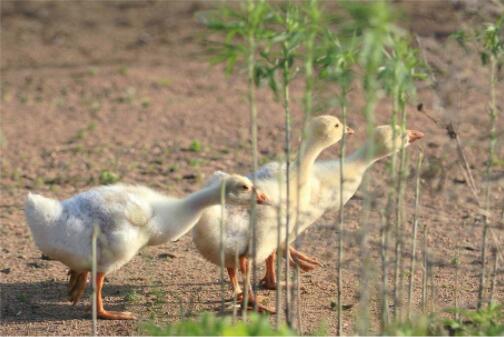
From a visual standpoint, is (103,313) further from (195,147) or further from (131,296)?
(195,147)

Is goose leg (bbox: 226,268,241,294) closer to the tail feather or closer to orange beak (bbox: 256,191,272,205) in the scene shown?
orange beak (bbox: 256,191,272,205)

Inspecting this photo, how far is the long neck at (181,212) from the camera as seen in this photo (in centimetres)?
696

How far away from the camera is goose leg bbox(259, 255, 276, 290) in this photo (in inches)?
311

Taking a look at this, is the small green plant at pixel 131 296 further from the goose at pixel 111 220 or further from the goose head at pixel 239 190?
the goose head at pixel 239 190

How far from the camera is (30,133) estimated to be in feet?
42.8

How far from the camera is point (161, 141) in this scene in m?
12.5

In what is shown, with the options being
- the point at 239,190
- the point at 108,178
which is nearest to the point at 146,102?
the point at 108,178

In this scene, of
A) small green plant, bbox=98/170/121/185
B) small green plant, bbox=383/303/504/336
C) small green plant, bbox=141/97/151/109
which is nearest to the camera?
small green plant, bbox=383/303/504/336

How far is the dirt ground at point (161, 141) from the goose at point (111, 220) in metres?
0.49

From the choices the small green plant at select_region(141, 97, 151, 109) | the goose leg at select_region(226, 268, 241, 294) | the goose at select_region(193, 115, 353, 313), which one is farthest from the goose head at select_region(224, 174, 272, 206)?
the small green plant at select_region(141, 97, 151, 109)

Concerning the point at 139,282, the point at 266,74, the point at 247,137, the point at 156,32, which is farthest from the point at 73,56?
the point at 266,74

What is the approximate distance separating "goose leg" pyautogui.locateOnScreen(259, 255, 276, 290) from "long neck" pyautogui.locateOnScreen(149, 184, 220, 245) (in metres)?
1.09

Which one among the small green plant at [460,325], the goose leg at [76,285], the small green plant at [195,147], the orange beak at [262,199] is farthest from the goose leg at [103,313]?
the small green plant at [195,147]

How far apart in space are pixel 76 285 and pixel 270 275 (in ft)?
5.09
